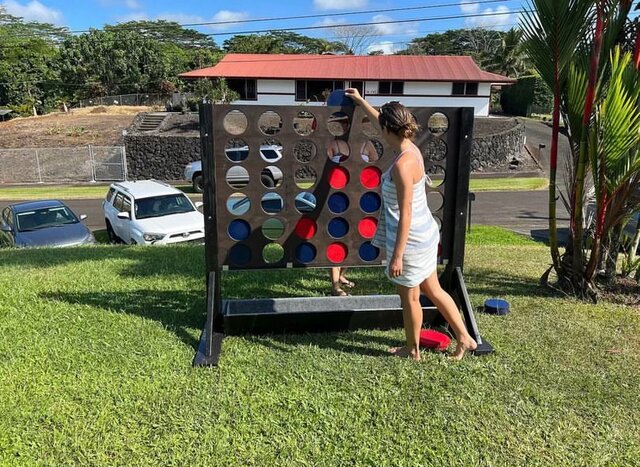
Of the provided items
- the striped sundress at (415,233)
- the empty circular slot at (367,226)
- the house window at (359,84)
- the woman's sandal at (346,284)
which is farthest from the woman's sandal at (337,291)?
the house window at (359,84)

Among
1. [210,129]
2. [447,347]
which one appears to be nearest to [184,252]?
[210,129]

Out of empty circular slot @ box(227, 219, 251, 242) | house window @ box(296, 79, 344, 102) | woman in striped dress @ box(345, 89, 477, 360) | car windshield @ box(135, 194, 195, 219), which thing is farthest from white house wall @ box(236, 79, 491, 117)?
woman in striped dress @ box(345, 89, 477, 360)

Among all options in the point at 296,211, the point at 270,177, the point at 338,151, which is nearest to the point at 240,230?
the point at 296,211

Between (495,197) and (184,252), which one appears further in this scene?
(495,197)

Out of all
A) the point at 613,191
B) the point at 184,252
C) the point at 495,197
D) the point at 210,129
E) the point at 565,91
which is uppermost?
the point at 565,91

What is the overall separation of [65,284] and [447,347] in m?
3.70

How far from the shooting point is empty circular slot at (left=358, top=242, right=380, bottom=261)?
160 inches

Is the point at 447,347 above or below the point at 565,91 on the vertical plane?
below

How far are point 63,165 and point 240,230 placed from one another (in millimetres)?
25442

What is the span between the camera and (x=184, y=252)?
7.18 meters

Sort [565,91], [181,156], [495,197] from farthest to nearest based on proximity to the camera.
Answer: [181,156] → [495,197] → [565,91]

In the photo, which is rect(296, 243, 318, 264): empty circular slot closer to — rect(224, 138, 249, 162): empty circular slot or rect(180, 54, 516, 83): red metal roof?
rect(224, 138, 249, 162): empty circular slot

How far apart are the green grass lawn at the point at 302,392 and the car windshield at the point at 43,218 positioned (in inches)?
259

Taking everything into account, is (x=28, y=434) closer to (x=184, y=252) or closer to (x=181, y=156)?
(x=184, y=252)
